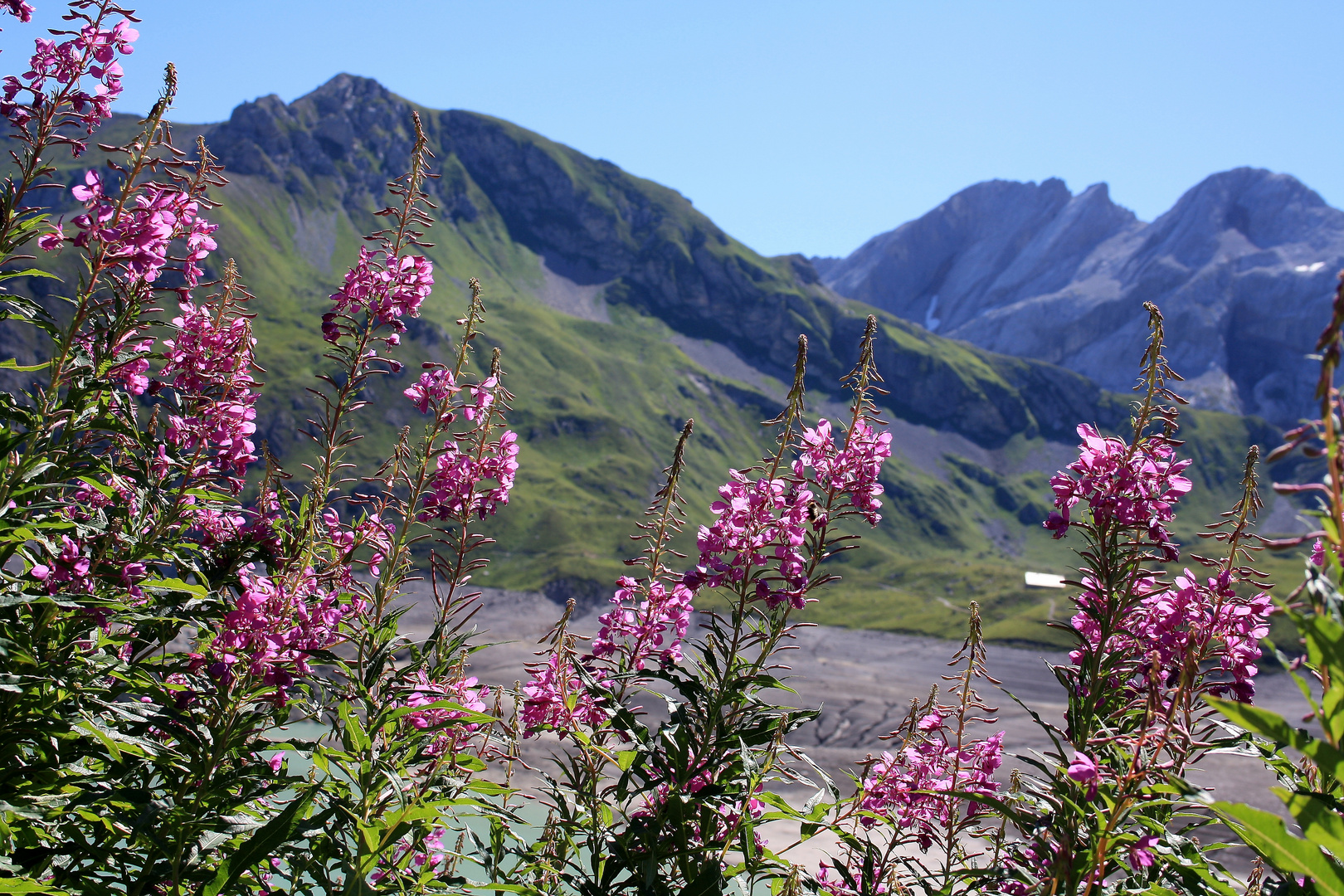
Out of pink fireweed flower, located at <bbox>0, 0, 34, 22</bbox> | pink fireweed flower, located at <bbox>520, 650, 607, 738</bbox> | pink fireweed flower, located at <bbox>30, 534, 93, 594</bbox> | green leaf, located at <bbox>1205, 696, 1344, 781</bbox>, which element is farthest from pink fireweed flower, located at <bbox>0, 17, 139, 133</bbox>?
green leaf, located at <bbox>1205, 696, 1344, 781</bbox>

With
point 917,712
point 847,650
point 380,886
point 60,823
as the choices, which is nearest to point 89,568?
point 60,823

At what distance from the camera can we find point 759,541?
427 centimetres

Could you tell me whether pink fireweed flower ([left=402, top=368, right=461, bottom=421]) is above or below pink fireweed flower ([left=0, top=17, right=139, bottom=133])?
below

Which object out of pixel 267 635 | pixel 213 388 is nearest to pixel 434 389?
pixel 213 388

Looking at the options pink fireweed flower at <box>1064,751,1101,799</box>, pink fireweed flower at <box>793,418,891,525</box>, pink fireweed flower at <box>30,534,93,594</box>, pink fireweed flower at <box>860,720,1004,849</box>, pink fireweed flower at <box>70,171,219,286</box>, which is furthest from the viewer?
pink fireweed flower at <box>860,720,1004,849</box>

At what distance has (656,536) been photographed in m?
4.80

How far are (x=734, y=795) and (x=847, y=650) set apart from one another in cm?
17176

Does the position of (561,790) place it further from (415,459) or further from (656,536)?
(415,459)

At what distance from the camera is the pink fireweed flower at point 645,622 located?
15.5 ft

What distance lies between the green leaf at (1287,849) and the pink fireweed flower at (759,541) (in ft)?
7.28

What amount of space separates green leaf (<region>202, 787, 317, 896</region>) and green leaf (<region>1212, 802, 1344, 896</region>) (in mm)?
3311

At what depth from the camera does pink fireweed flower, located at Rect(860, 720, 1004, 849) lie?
205 inches

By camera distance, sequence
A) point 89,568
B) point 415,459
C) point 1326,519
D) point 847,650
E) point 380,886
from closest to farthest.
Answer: point 1326,519 → point 380,886 → point 89,568 → point 415,459 → point 847,650

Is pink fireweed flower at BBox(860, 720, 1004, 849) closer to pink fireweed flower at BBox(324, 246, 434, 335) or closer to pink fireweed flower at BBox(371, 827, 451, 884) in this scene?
pink fireweed flower at BBox(371, 827, 451, 884)
